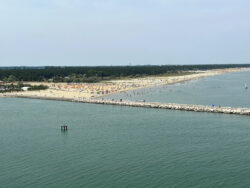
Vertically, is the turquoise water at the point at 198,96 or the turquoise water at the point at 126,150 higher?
the turquoise water at the point at 198,96

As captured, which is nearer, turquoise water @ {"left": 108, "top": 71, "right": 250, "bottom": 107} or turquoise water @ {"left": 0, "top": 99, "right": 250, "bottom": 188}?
turquoise water @ {"left": 0, "top": 99, "right": 250, "bottom": 188}

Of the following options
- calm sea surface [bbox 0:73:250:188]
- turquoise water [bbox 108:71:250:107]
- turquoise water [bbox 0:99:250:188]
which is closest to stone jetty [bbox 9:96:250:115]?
turquoise water [bbox 0:99:250:188]

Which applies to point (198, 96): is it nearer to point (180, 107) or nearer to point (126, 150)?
point (180, 107)

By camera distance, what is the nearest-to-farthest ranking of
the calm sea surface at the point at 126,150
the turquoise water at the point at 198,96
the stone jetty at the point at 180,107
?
the calm sea surface at the point at 126,150 < the stone jetty at the point at 180,107 < the turquoise water at the point at 198,96

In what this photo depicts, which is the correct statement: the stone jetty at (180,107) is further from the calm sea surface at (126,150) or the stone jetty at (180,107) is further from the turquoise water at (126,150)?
Answer: the calm sea surface at (126,150)

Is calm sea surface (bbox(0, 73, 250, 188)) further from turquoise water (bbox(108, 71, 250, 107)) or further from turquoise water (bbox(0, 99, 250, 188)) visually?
turquoise water (bbox(108, 71, 250, 107))

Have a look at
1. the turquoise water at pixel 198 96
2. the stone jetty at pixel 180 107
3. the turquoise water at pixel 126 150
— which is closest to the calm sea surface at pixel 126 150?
the turquoise water at pixel 126 150

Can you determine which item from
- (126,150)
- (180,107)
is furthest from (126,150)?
(180,107)

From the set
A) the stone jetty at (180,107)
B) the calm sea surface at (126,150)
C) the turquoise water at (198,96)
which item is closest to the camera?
the calm sea surface at (126,150)
